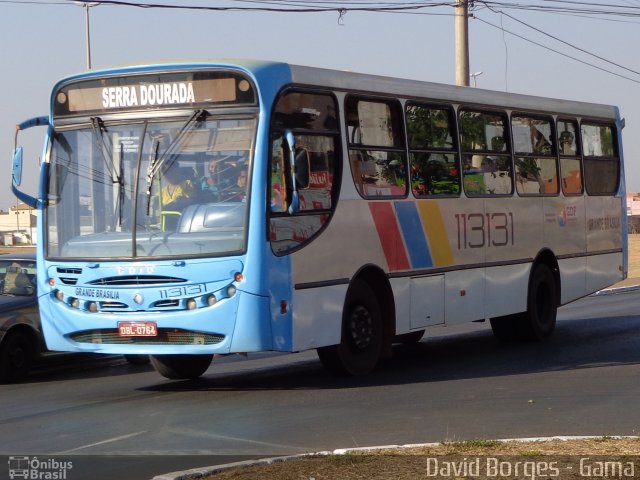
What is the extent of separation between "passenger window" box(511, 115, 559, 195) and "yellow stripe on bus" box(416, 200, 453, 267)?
2.29 meters

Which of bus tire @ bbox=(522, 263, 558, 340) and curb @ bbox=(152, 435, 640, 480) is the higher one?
bus tire @ bbox=(522, 263, 558, 340)

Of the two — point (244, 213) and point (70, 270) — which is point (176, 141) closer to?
point (244, 213)

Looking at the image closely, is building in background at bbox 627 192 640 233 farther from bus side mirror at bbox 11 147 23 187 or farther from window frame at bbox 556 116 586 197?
bus side mirror at bbox 11 147 23 187

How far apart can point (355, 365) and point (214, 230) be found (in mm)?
2435

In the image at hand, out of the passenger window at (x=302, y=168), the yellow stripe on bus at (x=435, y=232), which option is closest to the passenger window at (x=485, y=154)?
the yellow stripe on bus at (x=435, y=232)

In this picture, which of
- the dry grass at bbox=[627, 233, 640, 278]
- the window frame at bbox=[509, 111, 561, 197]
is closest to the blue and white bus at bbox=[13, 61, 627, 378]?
the window frame at bbox=[509, 111, 561, 197]

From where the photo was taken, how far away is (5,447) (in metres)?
9.31

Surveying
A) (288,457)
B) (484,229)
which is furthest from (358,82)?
(288,457)

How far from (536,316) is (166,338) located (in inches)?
268

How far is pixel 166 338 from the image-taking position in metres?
11.7

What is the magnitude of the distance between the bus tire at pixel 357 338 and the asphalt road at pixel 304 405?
6.7 inches

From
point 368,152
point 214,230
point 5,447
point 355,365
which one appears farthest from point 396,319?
point 5,447

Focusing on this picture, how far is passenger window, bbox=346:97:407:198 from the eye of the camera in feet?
42.3

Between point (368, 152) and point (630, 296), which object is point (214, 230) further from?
point (630, 296)
